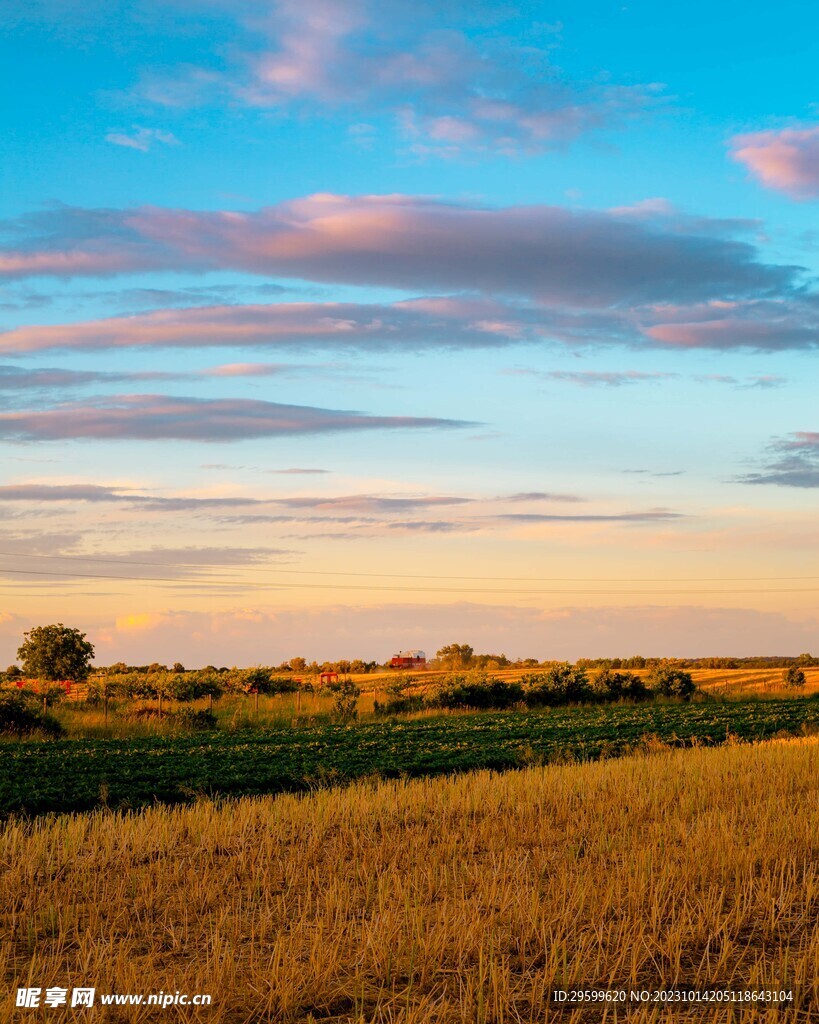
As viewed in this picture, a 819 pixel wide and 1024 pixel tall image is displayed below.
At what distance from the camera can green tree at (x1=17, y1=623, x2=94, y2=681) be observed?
74438mm

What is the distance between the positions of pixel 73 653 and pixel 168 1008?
7285 cm

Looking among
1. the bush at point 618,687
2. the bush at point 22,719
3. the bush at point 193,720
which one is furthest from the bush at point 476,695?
the bush at point 22,719

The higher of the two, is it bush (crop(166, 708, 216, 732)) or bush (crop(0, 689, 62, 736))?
bush (crop(0, 689, 62, 736))

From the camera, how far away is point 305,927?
8.96 metres

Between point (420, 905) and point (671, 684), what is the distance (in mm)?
49160

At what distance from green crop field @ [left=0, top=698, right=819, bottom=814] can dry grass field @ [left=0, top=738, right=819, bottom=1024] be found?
374 centimetres

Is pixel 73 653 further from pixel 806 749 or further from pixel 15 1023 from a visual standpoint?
pixel 15 1023

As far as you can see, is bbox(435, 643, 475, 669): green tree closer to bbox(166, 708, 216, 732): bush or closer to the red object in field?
the red object in field

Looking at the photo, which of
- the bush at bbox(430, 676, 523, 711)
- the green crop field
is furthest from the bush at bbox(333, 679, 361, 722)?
the bush at bbox(430, 676, 523, 711)

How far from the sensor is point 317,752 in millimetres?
26172

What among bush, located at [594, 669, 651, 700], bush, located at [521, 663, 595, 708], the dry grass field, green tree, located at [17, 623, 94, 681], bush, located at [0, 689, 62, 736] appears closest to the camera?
the dry grass field

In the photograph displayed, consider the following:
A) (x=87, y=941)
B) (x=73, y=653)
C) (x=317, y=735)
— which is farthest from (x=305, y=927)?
(x=73, y=653)

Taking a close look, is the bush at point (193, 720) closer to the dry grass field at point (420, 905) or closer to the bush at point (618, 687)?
the dry grass field at point (420, 905)

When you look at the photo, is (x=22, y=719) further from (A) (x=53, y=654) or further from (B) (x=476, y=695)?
(A) (x=53, y=654)
